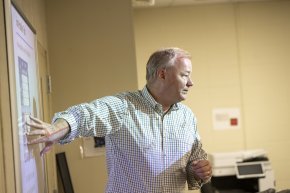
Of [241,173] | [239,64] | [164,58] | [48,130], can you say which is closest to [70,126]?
[48,130]

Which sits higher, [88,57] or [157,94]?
[88,57]

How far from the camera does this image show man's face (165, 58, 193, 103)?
1566 mm

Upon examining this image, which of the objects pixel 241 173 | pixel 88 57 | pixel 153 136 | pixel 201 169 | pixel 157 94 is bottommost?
pixel 241 173

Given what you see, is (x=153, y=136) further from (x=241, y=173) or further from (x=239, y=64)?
(x=239, y=64)

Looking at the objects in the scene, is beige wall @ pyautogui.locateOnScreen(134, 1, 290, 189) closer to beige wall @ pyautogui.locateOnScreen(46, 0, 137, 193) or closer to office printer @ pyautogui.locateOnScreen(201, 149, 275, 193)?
office printer @ pyautogui.locateOnScreen(201, 149, 275, 193)

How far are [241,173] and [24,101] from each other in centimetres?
268

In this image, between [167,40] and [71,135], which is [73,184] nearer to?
[71,135]

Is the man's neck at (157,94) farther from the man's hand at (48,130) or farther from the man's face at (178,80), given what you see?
the man's hand at (48,130)

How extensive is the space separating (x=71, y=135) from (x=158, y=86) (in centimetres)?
51

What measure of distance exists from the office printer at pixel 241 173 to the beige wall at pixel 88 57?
54.5 inches

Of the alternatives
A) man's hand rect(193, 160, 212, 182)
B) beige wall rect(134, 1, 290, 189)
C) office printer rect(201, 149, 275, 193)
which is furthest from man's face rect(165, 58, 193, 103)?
beige wall rect(134, 1, 290, 189)

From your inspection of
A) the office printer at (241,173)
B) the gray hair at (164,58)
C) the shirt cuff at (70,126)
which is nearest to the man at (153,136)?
the gray hair at (164,58)

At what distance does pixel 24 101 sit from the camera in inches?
64.1

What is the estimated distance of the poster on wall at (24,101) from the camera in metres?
1.45
